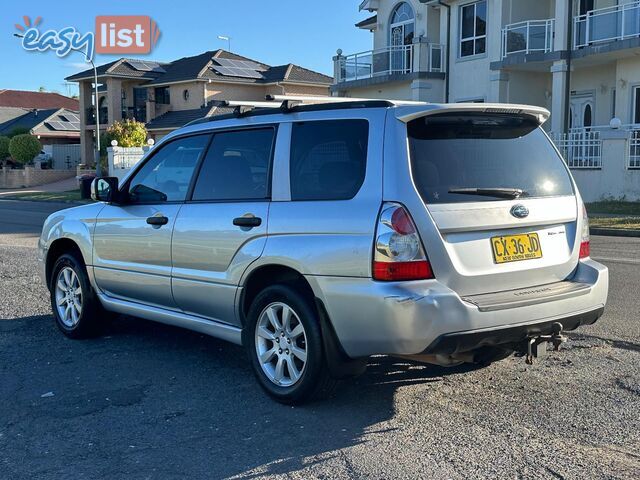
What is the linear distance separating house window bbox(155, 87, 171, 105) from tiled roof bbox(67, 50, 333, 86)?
2.22 feet

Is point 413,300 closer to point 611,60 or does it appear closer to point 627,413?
point 627,413

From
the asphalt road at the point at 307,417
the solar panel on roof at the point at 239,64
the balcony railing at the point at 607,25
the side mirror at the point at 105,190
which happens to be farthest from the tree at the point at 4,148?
the side mirror at the point at 105,190

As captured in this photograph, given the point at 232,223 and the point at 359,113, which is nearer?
the point at 359,113

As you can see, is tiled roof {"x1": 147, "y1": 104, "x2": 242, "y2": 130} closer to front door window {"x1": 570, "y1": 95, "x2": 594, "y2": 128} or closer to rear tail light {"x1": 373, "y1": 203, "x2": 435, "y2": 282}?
front door window {"x1": 570, "y1": 95, "x2": 594, "y2": 128}

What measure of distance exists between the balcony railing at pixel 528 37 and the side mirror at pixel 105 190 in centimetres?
2087

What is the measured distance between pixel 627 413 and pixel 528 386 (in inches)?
26.8

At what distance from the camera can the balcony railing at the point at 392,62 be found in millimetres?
27812

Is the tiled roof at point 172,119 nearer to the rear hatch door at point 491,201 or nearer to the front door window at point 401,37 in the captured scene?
the front door window at point 401,37

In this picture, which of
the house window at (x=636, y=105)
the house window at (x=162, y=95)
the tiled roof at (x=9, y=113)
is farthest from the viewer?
the tiled roof at (x=9, y=113)

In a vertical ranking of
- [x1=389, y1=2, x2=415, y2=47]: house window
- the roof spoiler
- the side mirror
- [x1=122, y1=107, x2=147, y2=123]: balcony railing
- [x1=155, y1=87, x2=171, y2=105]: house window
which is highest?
[x1=389, y1=2, x2=415, y2=47]: house window

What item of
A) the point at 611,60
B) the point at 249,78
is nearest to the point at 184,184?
the point at 611,60

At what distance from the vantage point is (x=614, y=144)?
20.2 metres

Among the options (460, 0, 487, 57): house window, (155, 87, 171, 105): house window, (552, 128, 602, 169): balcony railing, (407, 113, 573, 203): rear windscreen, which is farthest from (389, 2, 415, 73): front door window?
(407, 113, 573, 203): rear windscreen

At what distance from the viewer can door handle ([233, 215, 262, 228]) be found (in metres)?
4.77
